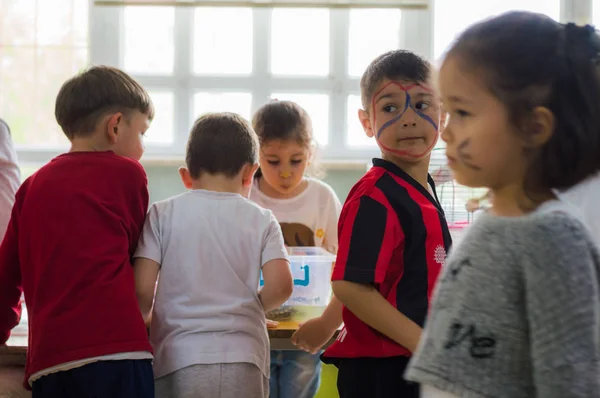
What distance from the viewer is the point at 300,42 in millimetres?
4023

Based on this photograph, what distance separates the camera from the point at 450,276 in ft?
3.05

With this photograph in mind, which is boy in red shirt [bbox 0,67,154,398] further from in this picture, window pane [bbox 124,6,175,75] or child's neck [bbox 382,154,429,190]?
window pane [bbox 124,6,175,75]

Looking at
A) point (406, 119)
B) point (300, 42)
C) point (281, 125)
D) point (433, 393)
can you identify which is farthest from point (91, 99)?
point (300, 42)

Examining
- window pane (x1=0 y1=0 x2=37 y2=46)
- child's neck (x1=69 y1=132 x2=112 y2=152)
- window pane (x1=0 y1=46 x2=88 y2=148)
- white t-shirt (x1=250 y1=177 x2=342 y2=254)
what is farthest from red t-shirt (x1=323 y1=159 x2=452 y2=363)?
window pane (x1=0 y1=0 x2=37 y2=46)

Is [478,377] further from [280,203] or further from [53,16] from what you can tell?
[53,16]

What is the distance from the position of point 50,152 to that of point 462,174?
3.42 m

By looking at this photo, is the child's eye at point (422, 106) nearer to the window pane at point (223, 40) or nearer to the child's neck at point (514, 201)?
the child's neck at point (514, 201)

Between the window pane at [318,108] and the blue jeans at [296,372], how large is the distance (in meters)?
1.92

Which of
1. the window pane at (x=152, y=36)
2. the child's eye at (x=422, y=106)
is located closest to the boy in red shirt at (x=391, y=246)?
the child's eye at (x=422, y=106)

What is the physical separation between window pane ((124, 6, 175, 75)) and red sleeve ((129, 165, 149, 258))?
91.7 inches

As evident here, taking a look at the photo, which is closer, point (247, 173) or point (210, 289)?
point (210, 289)

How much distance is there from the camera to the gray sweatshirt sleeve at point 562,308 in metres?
0.79

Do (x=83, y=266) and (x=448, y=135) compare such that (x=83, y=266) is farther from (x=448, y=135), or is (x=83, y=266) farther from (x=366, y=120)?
(x=448, y=135)

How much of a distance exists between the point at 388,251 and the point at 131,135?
812mm
